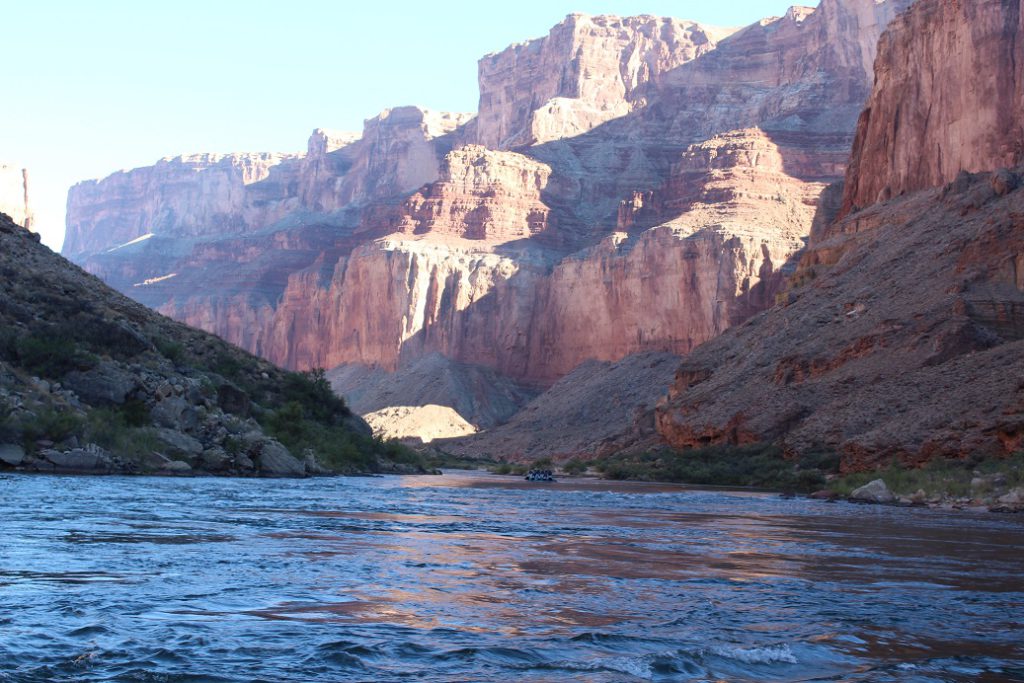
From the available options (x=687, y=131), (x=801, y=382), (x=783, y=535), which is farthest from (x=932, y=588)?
(x=687, y=131)

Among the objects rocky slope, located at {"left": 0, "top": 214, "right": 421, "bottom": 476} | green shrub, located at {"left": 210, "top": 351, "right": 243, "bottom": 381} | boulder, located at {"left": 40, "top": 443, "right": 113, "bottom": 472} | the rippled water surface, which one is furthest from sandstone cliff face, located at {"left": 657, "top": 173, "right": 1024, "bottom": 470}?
boulder, located at {"left": 40, "top": 443, "right": 113, "bottom": 472}

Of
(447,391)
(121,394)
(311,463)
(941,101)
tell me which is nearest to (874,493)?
(311,463)

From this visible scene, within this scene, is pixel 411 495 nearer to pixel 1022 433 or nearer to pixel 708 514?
pixel 708 514

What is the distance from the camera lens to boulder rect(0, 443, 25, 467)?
3042 centimetres

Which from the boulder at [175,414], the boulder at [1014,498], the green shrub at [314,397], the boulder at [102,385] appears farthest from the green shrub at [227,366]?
the boulder at [1014,498]

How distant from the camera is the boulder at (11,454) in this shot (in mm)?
30422

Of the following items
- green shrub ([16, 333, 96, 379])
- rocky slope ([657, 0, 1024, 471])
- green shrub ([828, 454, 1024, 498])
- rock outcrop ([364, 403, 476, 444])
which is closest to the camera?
green shrub ([16, 333, 96, 379])

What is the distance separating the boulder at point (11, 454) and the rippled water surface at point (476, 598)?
490cm

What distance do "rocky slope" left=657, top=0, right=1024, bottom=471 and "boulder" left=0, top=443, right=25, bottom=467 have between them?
1168 inches

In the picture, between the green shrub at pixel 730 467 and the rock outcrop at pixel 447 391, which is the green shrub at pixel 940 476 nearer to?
the green shrub at pixel 730 467

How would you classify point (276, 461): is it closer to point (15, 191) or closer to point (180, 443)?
point (180, 443)

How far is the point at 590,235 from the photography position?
149 m

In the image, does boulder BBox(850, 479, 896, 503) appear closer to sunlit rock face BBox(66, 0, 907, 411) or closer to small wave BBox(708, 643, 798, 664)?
small wave BBox(708, 643, 798, 664)

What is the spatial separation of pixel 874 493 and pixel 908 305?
882 inches
